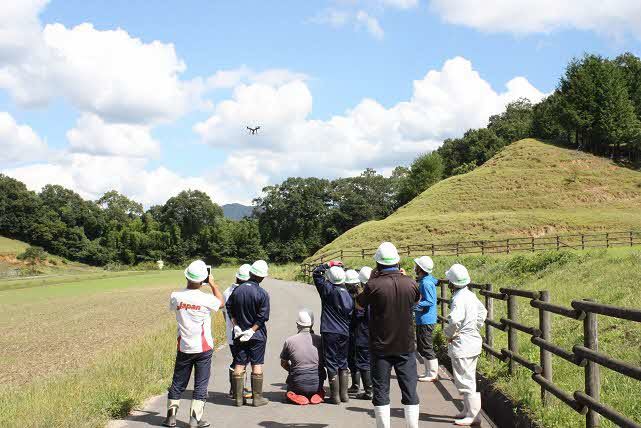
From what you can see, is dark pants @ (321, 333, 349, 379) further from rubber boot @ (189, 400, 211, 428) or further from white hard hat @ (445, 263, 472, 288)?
white hard hat @ (445, 263, 472, 288)

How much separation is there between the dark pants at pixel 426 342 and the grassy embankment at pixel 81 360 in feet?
13.4

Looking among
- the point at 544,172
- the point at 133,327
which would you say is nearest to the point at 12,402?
the point at 133,327

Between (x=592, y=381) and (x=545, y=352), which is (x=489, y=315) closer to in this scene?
(x=545, y=352)

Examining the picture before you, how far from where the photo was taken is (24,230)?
374ft

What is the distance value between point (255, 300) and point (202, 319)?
1.17 meters

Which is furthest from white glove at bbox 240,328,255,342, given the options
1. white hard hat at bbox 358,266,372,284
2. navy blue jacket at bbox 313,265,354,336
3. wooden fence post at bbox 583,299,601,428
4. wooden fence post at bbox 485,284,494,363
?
wooden fence post at bbox 583,299,601,428

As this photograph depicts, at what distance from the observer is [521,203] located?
244ft

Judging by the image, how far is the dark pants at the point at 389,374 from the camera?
5875 mm

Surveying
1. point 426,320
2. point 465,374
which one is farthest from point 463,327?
point 426,320

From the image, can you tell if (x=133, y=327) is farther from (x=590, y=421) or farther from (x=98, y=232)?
(x=98, y=232)

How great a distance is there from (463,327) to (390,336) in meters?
1.39

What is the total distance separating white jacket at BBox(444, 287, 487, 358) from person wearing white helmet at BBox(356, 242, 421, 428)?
990mm

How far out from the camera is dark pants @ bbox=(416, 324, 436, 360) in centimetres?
932

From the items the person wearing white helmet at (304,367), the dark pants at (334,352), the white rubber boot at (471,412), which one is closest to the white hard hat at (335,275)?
the person wearing white helmet at (304,367)
